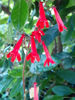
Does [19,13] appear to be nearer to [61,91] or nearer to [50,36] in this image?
[50,36]

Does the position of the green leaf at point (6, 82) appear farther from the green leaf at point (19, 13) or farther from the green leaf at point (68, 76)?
the green leaf at point (19, 13)

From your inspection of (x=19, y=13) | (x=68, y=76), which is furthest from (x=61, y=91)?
(x=19, y=13)

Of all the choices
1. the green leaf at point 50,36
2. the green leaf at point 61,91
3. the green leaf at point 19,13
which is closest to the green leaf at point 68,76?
the green leaf at point 61,91

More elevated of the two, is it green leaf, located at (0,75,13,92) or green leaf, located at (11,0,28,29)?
green leaf, located at (11,0,28,29)

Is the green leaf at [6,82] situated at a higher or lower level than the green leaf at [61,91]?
higher

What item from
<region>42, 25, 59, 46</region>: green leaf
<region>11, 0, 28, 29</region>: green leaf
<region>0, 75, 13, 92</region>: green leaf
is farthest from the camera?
<region>0, 75, 13, 92</region>: green leaf

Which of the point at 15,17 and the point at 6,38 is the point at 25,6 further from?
the point at 6,38

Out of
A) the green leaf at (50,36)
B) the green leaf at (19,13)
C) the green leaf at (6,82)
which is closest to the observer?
the green leaf at (19,13)

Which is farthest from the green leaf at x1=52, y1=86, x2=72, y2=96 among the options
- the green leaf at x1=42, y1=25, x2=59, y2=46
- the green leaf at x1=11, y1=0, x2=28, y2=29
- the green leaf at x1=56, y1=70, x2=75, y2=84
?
the green leaf at x1=11, y1=0, x2=28, y2=29

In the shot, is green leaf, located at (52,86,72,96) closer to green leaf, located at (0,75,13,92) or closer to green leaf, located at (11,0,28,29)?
green leaf, located at (0,75,13,92)
